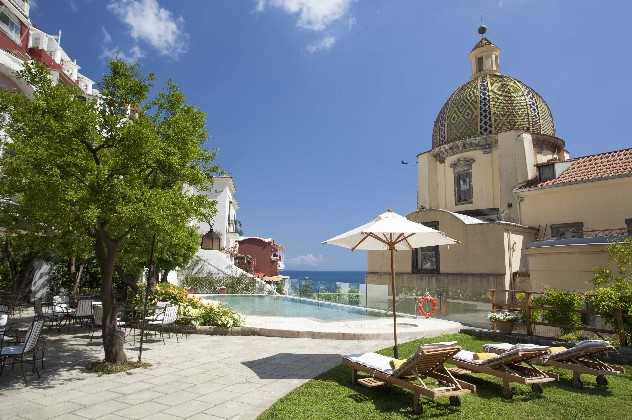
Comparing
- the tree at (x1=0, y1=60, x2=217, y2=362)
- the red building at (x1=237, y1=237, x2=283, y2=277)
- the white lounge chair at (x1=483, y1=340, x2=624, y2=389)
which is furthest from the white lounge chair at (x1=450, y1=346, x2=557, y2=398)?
the red building at (x1=237, y1=237, x2=283, y2=277)

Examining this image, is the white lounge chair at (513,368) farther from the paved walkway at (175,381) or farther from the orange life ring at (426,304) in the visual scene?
the orange life ring at (426,304)

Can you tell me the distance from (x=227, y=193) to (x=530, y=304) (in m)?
40.4

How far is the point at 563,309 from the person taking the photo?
10445mm

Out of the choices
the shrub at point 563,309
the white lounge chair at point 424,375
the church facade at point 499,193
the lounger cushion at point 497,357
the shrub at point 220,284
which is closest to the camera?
the white lounge chair at point 424,375

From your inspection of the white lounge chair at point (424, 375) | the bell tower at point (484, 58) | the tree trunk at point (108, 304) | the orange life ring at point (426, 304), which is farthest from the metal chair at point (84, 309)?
the bell tower at point (484, 58)

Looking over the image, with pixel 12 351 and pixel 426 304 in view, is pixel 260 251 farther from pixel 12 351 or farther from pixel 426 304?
pixel 12 351

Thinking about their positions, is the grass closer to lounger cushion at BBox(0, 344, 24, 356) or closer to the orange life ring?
lounger cushion at BBox(0, 344, 24, 356)

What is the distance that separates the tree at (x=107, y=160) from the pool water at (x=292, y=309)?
9315mm

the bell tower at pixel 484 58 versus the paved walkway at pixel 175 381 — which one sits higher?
the bell tower at pixel 484 58

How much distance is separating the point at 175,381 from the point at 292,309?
44.8 ft

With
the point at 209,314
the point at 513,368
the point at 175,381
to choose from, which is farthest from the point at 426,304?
the point at 175,381

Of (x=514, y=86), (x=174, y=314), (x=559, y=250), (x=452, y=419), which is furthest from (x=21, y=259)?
(x=514, y=86)

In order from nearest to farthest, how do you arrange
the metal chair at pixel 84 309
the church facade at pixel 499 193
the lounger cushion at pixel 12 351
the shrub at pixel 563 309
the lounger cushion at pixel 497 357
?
the lounger cushion at pixel 497 357 < the lounger cushion at pixel 12 351 < the shrub at pixel 563 309 < the metal chair at pixel 84 309 < the church facade at pixel 499 193

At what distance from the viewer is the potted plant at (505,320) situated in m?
11.5
